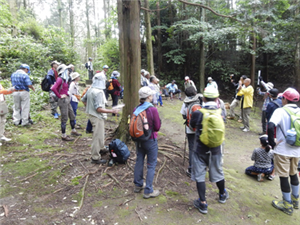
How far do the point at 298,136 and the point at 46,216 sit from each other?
4.46m

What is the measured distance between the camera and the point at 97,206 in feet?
10.7

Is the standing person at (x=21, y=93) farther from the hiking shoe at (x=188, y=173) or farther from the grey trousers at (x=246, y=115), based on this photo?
the grey trousers at (x=246, y=115)

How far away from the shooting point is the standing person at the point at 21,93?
635cm

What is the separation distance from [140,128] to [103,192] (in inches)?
59.6

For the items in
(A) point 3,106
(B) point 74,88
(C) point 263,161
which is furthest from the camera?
(B) point 74,88

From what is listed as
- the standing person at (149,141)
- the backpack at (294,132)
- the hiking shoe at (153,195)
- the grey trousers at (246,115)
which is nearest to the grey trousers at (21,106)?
the standing person at (149,141)

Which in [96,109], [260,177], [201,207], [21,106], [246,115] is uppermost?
[96,109]

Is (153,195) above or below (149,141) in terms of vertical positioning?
below

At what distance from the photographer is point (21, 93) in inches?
257

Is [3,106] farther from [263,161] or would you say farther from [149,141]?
[263,161]

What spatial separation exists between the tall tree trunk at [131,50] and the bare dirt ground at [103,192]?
1.38m

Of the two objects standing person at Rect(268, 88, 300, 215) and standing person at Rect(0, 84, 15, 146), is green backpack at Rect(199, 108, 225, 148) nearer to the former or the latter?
standing person at Rect(268, 88, 300, 215)

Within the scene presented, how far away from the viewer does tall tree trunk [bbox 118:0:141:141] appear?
4797mm

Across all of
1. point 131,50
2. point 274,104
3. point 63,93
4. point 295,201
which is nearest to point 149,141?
point 131,50
